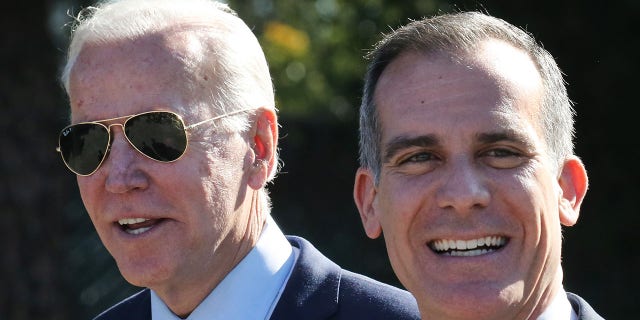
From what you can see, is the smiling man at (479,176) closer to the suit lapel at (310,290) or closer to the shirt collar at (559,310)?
the shirt collar at (559,310)

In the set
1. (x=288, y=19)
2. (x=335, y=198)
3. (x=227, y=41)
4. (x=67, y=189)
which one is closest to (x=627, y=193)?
(x=335, y=198)

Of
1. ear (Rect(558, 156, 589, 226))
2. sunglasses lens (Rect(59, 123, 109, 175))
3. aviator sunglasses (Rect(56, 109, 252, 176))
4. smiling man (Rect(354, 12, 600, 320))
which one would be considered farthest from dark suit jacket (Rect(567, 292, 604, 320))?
sunglasses lens (Rect(59, 123, 109, 175))

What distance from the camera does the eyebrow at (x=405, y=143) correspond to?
9.20 ft

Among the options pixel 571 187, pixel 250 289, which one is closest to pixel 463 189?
pixel 571 187

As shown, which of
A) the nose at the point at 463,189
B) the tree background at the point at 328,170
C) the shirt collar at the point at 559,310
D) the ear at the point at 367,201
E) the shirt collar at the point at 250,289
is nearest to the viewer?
the nose at the point at 463,189

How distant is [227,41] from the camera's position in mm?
Result: 3574

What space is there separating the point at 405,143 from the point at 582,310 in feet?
2.05

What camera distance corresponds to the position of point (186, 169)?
340 cm

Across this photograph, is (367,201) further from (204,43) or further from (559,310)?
(204,43)

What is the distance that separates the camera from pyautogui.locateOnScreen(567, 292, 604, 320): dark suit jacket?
285 centimetres

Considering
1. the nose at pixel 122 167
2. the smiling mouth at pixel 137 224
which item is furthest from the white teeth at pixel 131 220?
the nose at pixel 122 167

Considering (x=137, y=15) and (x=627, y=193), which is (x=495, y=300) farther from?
(x=627, y=193)

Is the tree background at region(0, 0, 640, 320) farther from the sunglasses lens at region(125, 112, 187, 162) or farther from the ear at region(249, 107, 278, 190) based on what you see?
the sunglasses lens at region(125, 112, 187, 162)

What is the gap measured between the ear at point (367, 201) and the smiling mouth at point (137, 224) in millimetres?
650
